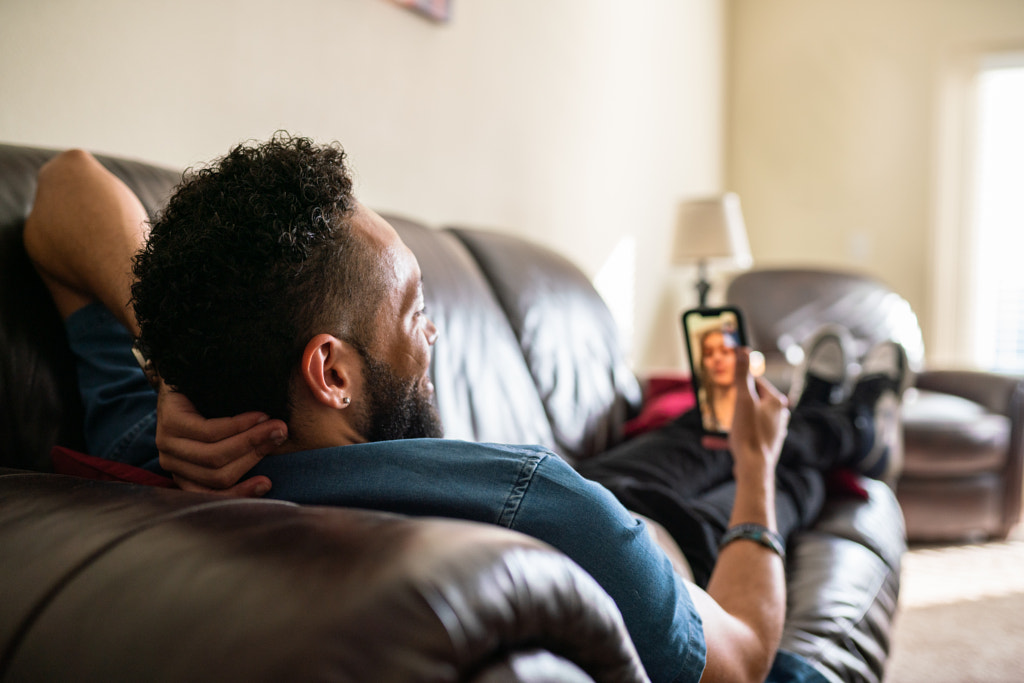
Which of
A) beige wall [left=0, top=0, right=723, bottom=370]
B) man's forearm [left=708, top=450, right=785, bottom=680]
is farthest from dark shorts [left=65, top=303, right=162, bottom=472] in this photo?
man's forearm [left=708, top=450, right=785, bottom=680]

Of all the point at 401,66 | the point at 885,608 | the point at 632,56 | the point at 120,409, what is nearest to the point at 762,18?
the point at 632,56

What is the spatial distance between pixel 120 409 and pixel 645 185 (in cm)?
296

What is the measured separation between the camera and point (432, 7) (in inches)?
82.1

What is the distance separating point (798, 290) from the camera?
358 cm

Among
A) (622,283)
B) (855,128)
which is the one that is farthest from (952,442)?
(855,128)

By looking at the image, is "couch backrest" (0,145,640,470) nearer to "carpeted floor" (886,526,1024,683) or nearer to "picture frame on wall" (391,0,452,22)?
"picture frame on wall" (391,0,452,22)

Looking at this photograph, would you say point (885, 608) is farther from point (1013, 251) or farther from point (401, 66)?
point (1013, 251)

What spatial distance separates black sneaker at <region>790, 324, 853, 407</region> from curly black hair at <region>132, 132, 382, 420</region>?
5.10ft

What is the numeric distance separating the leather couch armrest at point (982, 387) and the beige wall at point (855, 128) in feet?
3.63

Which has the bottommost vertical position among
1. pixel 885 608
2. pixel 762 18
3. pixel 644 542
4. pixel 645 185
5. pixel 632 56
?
pixel 885 608

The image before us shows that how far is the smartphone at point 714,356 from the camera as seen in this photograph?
1.44 m

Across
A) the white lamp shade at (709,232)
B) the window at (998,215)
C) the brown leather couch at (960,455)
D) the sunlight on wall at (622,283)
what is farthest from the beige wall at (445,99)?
the window at (998,215)

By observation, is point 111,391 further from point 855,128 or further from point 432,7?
point 855,128

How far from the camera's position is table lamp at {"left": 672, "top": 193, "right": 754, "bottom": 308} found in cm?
323
